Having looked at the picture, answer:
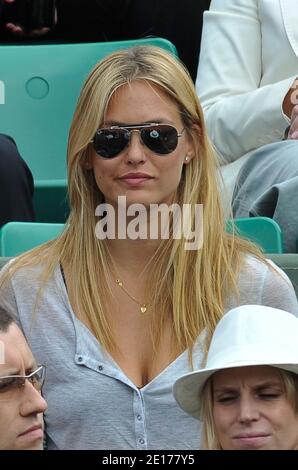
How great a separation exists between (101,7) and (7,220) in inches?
49.5

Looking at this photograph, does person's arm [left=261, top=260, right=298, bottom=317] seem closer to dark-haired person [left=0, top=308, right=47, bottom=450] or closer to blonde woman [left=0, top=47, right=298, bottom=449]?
blonde woman [left=0, top=47, right=298, bottom=449]

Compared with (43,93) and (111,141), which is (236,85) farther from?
(111,141)

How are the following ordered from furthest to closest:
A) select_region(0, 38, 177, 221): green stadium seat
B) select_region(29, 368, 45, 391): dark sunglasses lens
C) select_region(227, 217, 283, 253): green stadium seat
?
select_region(0, 38, 177, 221): green stadium seat, select_region(227, 217, 283, 253): green stadium seat, select_region(29, 368, 45, 391): dark sunglasses lens

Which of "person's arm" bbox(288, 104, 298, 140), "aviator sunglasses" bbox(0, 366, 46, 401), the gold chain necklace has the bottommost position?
the gold chain necklace

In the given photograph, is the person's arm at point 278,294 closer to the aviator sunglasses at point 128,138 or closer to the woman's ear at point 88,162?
the aviator sunglasses at point 128,138

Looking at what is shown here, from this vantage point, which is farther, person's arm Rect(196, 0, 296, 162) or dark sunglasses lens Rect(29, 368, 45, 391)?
person's arm Rect(196, 0, 296, 162)

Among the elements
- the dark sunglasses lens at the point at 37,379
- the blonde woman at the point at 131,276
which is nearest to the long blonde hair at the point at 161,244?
the blonde woman at the point at 131,276

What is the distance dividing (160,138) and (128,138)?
7 cm

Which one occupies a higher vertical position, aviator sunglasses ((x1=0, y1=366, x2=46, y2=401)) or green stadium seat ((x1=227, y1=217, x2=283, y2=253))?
aviator sunglasses ((x1=0, y1=366, x2=46, y2=401))

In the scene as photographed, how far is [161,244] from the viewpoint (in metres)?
3.16

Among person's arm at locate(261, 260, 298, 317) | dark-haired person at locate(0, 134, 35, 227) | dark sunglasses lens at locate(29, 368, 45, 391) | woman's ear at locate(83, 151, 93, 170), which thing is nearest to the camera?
dark sunglasses lens at locate(29, 368, 45, 391)

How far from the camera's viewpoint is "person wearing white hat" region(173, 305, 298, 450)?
2.40 m

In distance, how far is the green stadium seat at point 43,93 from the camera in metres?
4.60

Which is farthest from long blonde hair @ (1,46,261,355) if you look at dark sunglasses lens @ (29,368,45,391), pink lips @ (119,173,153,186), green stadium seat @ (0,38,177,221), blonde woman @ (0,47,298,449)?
green stadium seat @ (0,38,177,221)
